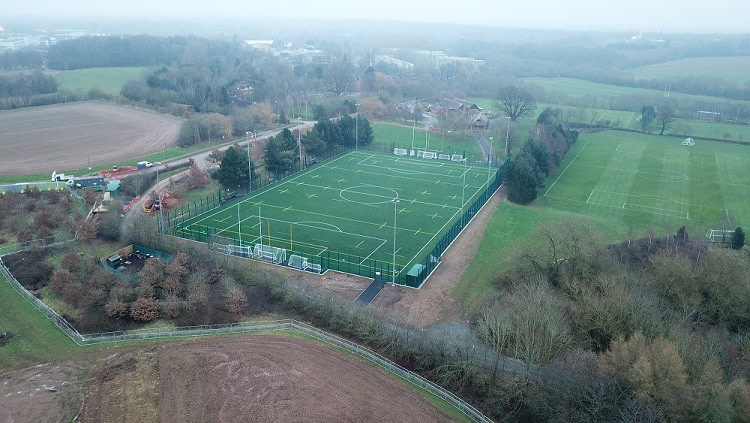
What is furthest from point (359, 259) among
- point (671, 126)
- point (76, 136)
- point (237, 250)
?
point (671, 126)

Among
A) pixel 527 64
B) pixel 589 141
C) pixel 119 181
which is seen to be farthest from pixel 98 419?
pixel 527 64

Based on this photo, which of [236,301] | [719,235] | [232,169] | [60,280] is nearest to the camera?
[236,301]

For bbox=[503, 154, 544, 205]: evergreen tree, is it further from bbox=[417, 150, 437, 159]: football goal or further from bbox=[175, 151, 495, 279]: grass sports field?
bbox=[417, 150, 437, 159]: football goal

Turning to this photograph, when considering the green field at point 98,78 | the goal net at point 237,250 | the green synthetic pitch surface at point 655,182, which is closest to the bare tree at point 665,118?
the green synthetic pitch surface at point 655,182

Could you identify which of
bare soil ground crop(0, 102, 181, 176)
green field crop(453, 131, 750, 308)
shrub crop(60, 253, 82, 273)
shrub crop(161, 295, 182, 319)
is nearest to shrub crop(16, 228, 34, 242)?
shrub crop(60, 253, 82, 273)

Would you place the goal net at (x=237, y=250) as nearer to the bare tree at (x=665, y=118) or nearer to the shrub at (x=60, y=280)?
the shrub at (x=60, y=280)

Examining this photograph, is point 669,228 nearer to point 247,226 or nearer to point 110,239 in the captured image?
point 247,226

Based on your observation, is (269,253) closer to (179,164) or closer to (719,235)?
(179,164)
